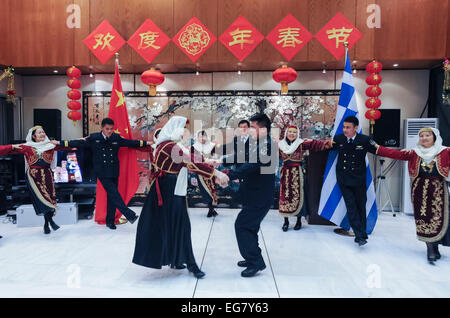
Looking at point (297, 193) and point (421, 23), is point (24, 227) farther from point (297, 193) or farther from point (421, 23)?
point (421, 23)

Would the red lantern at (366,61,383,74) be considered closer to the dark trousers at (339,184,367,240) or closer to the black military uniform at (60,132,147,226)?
the dark trousers at (339,184,367,240)

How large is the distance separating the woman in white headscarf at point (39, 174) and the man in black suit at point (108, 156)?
0.76ft

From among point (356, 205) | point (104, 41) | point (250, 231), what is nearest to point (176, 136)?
point (250, 231)

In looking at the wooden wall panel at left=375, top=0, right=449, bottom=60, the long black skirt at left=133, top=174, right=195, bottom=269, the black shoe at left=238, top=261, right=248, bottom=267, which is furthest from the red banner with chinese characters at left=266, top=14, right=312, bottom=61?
the black shoe at left=238, top=261, right=248, bottom=267

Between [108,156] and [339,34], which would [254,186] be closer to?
[108,156]

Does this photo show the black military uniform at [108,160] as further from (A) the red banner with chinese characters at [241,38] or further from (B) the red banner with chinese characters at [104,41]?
(A) the red banner with chinese characters at [241,38]

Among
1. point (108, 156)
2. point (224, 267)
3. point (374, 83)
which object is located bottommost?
point (224, 267)

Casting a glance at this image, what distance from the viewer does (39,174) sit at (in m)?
3.90

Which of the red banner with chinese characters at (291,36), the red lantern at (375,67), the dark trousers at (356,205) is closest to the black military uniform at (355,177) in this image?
the dark trousers at (356,205)

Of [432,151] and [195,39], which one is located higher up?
[195,39]

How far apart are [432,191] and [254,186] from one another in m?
1.93
